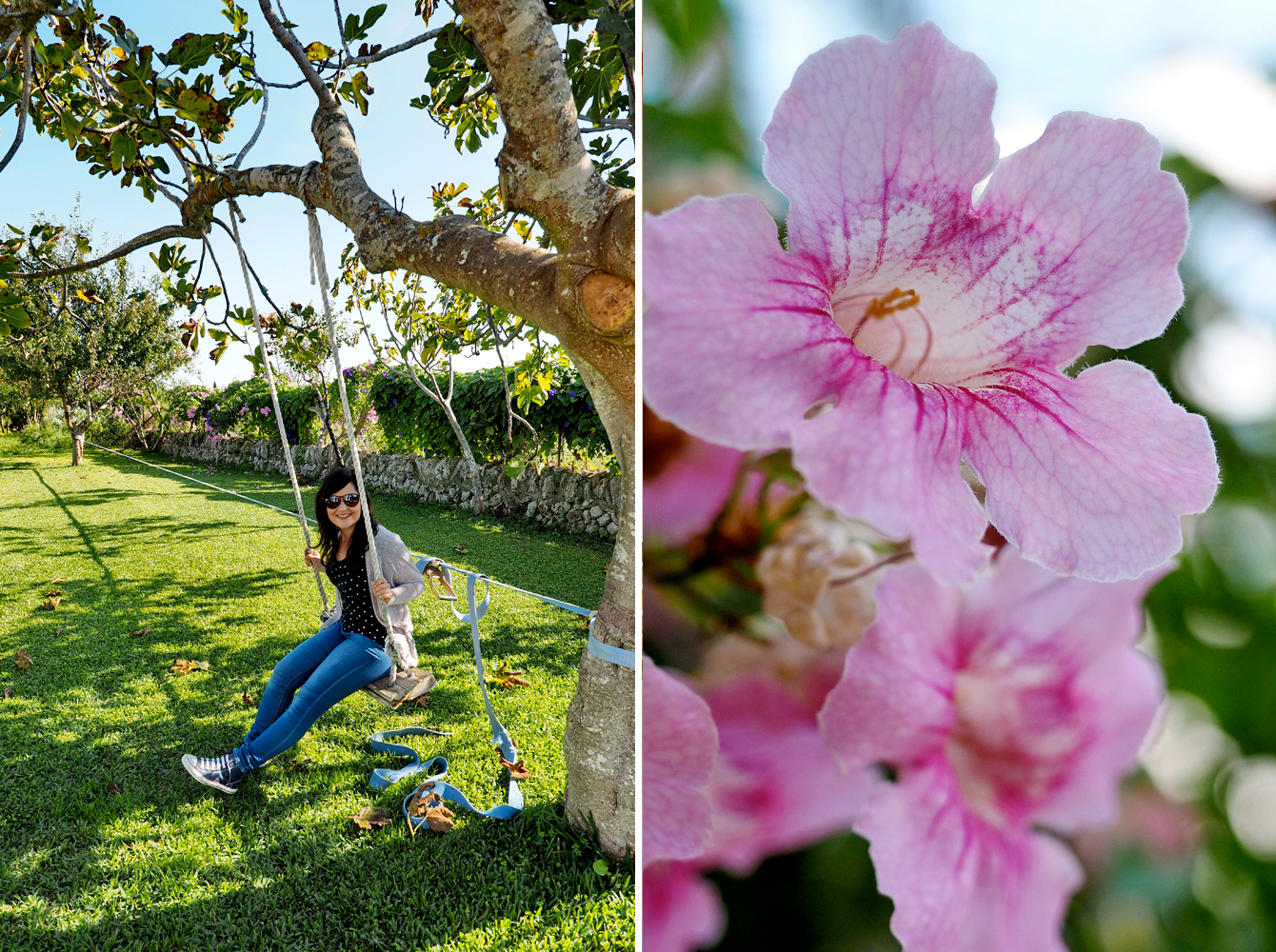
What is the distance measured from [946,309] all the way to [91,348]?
7.42 m

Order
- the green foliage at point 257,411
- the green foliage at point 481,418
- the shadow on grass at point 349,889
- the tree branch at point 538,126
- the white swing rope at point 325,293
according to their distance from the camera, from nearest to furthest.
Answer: the tree branch at point 538,126, the shadow on grass at point 349,889, the white swing rope at point 325,293, the green foliage at point 481,418, the green foliage at point 257,411

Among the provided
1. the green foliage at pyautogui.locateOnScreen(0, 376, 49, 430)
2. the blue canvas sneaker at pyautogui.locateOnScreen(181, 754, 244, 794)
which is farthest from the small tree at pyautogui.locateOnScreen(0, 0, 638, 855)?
the green foliage at pyautogui.locateOnScreen(0, 376, 49, 430)

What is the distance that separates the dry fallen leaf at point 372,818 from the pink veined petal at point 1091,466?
A: 69.8 inches

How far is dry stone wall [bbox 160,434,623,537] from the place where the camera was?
4.27 metres

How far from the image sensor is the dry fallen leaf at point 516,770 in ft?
5.89

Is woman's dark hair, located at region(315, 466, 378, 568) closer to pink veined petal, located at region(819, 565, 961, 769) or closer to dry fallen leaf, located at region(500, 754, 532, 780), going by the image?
dry fallen leaf, located at region(500, 754, 532, 780)

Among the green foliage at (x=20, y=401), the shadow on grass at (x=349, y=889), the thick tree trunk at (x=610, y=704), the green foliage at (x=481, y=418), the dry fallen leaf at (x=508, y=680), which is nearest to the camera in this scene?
the thick tree trunk at (x=610, y=704)

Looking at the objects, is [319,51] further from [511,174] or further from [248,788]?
[248,788]

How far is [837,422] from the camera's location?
4.1 inches

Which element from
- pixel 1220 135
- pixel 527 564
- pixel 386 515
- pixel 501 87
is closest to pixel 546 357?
pixel 527 564

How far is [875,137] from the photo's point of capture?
0.37 ft

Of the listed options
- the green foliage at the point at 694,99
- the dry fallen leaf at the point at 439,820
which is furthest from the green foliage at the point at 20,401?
the green foliage at the point at 694,99

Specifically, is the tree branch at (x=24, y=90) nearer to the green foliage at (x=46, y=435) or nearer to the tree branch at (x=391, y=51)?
the tree branch at (x=391, y=51)

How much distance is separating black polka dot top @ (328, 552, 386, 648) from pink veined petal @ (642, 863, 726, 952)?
1740 millimetres
